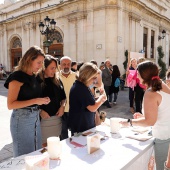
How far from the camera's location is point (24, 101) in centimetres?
246

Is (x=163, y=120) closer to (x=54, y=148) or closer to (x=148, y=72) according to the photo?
(x=148, y=72)

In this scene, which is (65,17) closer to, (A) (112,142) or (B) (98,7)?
(B) (98,7)

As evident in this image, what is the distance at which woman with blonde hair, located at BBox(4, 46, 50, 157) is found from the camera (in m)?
2.44

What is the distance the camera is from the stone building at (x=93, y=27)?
13.8m

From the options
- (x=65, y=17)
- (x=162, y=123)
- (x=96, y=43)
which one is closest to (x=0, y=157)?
(x=162, y=123)

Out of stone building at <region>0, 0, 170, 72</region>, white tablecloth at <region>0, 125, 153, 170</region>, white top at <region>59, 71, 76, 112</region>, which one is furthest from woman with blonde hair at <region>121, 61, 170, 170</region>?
stone building at <region>0, 0, 170, 72</region>

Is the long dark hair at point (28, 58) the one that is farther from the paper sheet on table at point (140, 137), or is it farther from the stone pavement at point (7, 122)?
the stone pavement at point (7, 122)

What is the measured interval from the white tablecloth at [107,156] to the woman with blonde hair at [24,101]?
0.59 meters

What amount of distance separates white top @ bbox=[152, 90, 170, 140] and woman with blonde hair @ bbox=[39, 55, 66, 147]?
1406mm

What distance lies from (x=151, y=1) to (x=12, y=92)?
1878cm

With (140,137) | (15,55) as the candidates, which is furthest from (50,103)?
(15,55)

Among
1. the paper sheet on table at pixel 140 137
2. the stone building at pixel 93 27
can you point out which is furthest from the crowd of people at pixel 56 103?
the stone building at pixel 93 27

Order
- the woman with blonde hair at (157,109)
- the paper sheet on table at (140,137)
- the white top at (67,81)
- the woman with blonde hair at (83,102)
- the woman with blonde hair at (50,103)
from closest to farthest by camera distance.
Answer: the woman with blonde hair at (157,109)
the paper sheet on table at (140,137)
the woman with blonde hair at (83,102)
the woman with blonde hair at (50,103)
the white top at (67,81)

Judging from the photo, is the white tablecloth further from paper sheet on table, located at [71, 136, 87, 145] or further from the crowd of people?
the crowd of people
